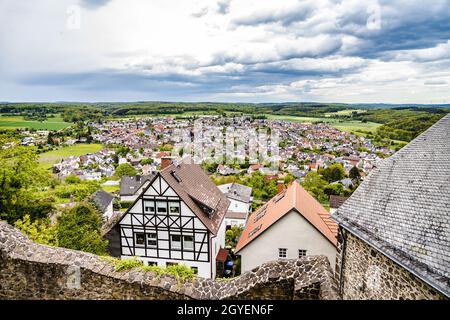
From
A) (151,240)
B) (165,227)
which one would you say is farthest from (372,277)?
(151,240)

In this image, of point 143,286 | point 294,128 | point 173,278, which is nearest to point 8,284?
point 143,286

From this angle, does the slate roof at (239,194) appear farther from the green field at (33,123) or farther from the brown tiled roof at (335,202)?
the green field at (33,123)

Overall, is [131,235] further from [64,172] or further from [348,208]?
[64,172]

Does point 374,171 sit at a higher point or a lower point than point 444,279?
higher

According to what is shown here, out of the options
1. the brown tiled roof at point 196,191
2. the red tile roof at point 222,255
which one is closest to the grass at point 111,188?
the brown tiled roof at point 196,191

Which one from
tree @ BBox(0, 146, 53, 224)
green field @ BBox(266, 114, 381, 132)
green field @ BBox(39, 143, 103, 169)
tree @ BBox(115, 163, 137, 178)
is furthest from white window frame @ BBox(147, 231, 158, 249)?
green field @ BBox(266, 114, 381, 132)

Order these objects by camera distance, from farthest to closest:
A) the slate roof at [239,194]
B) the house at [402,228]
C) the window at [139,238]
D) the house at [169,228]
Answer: the slate roof at [239,194] < the window at [139,238] < the house at [169,228] < the house at [402,228]
